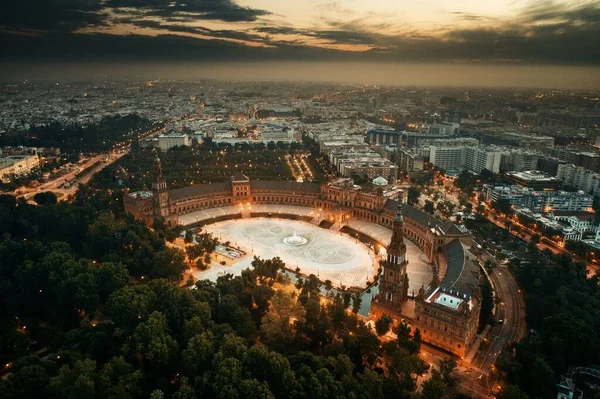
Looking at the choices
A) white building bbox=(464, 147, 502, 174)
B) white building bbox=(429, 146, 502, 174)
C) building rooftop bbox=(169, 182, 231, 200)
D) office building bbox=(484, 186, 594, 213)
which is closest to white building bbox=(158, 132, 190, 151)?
building rooftop bbox=(169, 182, 231, 200)

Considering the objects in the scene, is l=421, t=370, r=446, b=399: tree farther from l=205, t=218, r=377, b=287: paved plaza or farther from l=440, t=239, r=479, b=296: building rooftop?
l=205, t=218, r=377, b=287: paved plaza

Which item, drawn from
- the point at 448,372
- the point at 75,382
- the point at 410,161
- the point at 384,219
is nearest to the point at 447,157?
the point at 410,161

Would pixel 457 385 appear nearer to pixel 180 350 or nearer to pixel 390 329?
pixel 390 329

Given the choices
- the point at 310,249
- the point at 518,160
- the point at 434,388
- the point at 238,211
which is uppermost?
the point at 518,160

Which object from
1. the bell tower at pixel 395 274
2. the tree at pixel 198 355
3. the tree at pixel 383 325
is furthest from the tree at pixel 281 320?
the bell tower at pixel 395 274

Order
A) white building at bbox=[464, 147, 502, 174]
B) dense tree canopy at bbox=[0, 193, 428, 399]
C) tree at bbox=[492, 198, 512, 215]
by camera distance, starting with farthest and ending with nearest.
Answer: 1. white building at bbox=[464, 147, 502, 174]
2. tree at bbox=[492, 198, 512, 215]
3. dense tree canopy at bbox=[0, 193, 428, 399]

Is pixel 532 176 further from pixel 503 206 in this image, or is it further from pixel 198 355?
pixel 198 355

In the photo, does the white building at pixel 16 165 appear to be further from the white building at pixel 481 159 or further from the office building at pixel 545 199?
the white building at pixel 481 159
